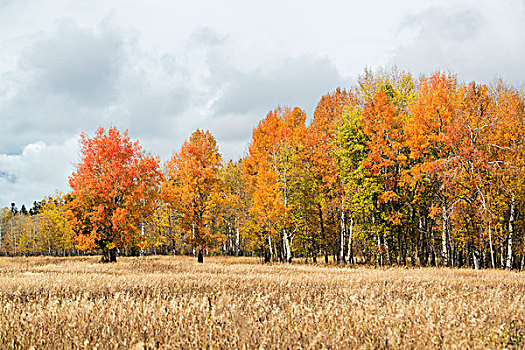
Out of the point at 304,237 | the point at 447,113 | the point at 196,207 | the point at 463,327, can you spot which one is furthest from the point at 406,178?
the point at 463,327

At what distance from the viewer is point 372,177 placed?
24.1 meters

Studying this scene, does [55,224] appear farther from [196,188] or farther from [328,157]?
[328,157]

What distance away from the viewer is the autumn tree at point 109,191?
80.8 ft

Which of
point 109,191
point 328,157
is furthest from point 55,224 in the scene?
point 328,157

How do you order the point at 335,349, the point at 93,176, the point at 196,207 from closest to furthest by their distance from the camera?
1. the point at 335,349
2. the point at 93,176
3. the point at 196,207

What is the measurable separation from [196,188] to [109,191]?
238 inches

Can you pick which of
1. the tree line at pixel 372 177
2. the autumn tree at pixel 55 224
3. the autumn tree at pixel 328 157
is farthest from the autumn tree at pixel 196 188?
the autumn tree at pixel 55 224

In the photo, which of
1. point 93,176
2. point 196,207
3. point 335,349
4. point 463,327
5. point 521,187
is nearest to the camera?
point 335,349

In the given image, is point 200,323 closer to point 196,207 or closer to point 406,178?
point 406,178

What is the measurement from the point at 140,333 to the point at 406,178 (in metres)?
20.1

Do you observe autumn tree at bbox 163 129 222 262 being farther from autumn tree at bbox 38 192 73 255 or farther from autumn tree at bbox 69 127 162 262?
autumn tree at bbox 38 192 73 255

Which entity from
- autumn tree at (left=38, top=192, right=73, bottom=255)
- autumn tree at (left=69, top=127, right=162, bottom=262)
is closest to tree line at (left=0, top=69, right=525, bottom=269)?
autumn tree at (left=69, top=127, right=162, bottom=262)

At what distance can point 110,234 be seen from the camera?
1019 inches

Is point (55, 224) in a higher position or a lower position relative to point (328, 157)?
lower
